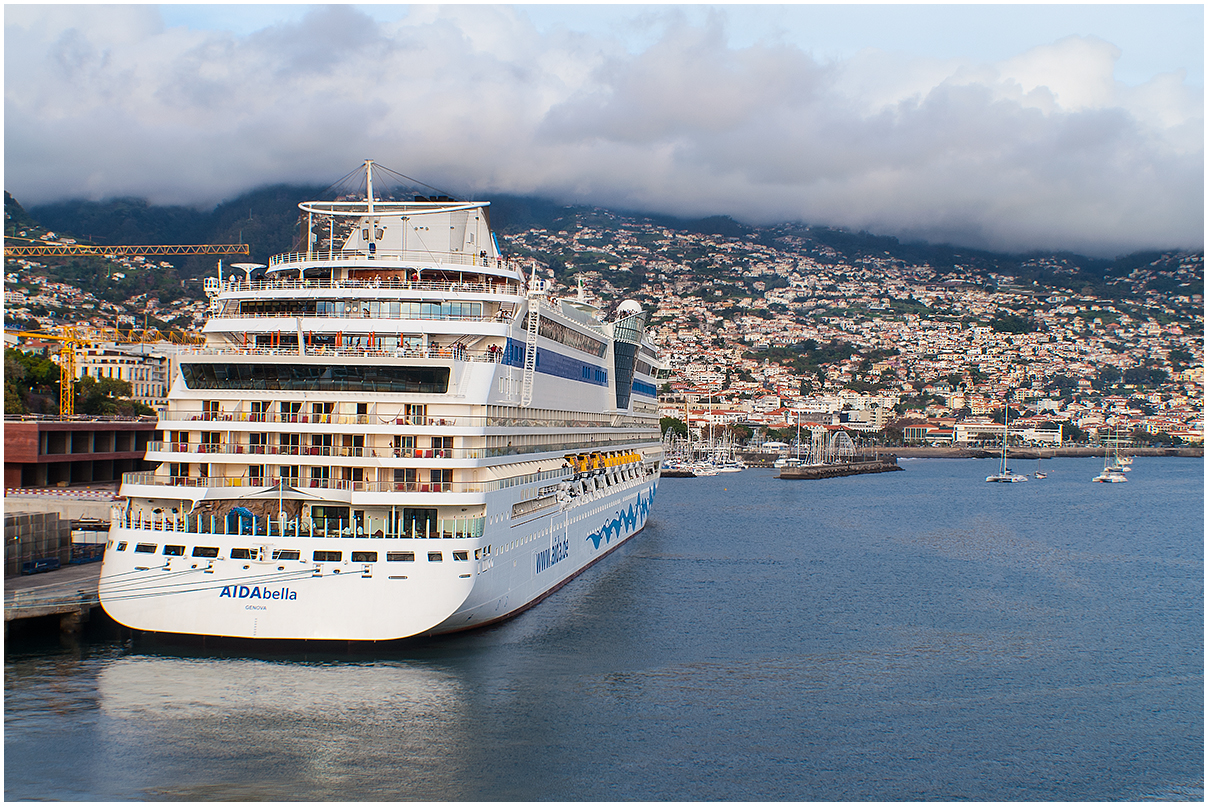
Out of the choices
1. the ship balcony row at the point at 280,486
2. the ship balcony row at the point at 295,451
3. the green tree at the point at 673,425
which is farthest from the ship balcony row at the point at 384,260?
the green tree at the point at 673,425

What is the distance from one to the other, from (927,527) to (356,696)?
40378 millimetres

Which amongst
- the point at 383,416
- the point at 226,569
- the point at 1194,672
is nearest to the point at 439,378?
the point at 383,416

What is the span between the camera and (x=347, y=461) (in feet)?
67.7

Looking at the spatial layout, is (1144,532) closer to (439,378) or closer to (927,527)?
(927,527)

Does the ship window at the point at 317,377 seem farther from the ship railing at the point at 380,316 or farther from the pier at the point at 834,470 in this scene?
the pier at the point at 834,470

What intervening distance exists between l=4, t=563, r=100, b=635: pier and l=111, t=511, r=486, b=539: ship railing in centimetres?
345

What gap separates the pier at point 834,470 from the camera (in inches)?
3942

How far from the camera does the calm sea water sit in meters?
16.0

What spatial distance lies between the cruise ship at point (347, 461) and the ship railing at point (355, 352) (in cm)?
5

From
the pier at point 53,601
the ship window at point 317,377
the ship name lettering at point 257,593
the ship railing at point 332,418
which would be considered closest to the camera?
the ship name lettering at point 257,593

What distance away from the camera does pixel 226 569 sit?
64.8 ft

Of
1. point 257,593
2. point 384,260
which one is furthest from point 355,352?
point 257,593

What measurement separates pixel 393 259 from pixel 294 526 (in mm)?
7397

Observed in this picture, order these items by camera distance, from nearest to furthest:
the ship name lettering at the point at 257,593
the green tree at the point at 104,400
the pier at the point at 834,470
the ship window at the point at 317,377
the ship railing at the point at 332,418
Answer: the ship name lettering at the point at 257,593, the ship railing at the point at 332,418, the ship window at the point at 317,377, the green tree at the point at 104,400, the pier at the point at 834,470
